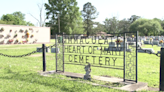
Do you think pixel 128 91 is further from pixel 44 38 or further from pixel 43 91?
pixel 44 38

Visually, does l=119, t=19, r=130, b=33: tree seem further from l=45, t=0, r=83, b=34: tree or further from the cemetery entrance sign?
the cemetery entrance sign

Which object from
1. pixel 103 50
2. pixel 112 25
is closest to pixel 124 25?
pixel 112 25

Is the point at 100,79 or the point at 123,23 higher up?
the point at 123,23

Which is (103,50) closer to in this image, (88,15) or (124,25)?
(88,15)

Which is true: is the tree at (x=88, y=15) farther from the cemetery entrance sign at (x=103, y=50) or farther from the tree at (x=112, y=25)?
the cemetery entrance sign at (x=103, y=50)

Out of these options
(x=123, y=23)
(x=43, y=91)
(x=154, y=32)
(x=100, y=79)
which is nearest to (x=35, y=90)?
(x=43, y=91)

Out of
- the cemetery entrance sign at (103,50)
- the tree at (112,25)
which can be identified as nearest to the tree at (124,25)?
the tree at (112,25)

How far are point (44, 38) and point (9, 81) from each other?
30.5 metres

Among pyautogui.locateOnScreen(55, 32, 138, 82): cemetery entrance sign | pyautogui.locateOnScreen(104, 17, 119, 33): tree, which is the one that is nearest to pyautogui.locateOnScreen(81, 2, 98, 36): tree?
pyautogui.locateOnScreen(104, 17, 119, 33): tree

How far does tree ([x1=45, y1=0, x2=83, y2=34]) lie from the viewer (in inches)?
2105

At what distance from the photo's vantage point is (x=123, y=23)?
270 ft

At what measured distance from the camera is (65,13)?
2128 inches

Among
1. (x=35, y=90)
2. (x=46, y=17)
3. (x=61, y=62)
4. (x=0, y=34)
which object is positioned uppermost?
(x=46, y=17)

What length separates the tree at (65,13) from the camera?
53469mm
